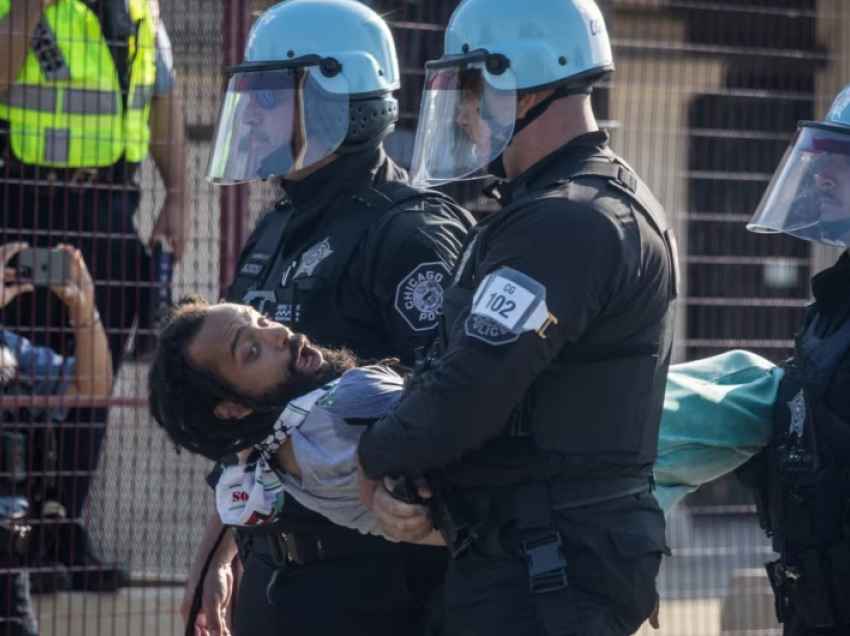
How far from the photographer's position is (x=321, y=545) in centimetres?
321

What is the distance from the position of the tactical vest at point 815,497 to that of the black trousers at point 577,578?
2.22 feet

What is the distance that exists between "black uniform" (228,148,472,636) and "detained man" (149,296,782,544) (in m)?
0.13

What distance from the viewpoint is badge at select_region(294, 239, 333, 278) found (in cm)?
338

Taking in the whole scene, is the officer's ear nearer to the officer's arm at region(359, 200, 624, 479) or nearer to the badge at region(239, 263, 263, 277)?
the officer's arm at region(359, 200, 624, 479)

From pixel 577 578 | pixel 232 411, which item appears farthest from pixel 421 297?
pixel 577 578

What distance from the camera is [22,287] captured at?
513 centimetres

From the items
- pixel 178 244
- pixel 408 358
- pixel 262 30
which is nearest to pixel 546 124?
pixel 408 358

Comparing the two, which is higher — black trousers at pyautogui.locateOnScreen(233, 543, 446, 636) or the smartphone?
the smartphone

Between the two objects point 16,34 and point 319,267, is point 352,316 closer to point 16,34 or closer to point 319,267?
point 319,267

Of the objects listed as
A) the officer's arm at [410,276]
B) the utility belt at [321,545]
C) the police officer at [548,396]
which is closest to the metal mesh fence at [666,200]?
the officer's arm at [410,276]

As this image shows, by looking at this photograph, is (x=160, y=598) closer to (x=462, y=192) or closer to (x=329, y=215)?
(x=462, y=192)

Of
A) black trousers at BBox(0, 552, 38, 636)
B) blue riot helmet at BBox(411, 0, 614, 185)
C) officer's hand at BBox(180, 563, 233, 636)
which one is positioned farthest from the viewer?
black trousers at BBox(0, 552, 38, 636)

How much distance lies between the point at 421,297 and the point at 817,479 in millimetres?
947

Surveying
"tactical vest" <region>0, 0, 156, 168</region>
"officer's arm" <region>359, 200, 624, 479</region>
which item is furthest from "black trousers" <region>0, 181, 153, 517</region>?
"officer's arm" <region>359, 200, 624, 479</region>
